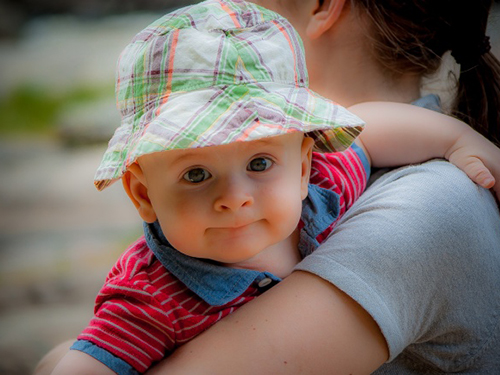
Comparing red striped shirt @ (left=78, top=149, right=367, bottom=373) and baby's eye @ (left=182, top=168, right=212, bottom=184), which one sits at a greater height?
baby's eye @ (left=182, top=168, right=212, bottom=184)

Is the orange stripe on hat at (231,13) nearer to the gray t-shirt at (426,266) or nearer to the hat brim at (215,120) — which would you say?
the hat brim at (215,120)

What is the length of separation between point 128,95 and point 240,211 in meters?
0.19

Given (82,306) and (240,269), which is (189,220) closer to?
(240,269)

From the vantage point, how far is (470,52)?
3.21ft

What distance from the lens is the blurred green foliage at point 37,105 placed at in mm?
1702

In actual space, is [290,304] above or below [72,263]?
above

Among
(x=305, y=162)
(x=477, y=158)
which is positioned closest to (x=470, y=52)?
(x=477, y=158)

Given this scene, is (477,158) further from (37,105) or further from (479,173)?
(37,105)

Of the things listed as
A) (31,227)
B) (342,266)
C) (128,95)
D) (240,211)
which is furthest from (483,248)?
(31,227)

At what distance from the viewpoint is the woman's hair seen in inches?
38.1

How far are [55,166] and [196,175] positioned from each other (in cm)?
148

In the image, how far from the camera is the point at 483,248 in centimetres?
74

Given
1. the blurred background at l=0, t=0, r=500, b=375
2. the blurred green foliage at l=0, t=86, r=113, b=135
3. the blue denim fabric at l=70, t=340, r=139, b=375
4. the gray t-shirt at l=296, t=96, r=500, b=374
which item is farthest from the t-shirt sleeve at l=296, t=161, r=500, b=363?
the blurred green foliage at l=0, t=86, r=113, b=135

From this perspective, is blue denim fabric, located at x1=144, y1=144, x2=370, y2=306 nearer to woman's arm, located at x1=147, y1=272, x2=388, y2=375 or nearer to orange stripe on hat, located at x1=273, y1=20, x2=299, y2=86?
woman's arm, located at x1=147, y1=272, x2=388, y2=375
